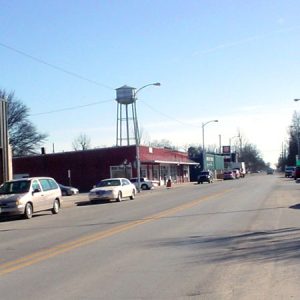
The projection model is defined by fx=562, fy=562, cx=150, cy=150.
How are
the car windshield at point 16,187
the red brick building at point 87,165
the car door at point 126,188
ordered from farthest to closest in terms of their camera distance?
the red brick building at point 87,165 → the car door at point 126,188 → the car windshield at point 16,187

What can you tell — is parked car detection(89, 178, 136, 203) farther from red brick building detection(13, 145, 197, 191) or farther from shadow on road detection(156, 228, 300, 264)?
red brick building detection(13, 145, 197, 191)

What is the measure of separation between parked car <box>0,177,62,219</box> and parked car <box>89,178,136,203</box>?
698cm

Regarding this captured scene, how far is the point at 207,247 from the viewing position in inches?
478

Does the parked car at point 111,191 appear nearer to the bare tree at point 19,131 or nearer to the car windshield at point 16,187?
the car windshield at point 16,187

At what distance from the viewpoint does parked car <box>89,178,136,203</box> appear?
1323 inches

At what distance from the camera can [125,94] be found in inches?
2628

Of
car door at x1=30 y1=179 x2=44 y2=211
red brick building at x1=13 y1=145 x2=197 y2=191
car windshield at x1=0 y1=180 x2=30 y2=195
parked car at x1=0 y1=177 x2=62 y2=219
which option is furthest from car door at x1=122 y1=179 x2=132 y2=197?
red brick building at x1=13 y1=145 x2=197 y2=191

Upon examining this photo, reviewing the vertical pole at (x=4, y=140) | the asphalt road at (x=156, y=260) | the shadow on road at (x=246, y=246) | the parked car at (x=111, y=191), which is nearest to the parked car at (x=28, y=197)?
the asphalt road at (x=156, y=260)

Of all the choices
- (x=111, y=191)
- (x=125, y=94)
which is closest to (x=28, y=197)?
(x=111, y=191)

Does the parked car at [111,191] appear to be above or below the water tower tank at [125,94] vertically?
below

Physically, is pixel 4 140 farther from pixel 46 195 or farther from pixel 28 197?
pixel 28 197

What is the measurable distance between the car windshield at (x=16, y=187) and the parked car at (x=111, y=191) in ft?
30.0

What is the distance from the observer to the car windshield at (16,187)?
961 inches

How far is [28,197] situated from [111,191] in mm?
10241
